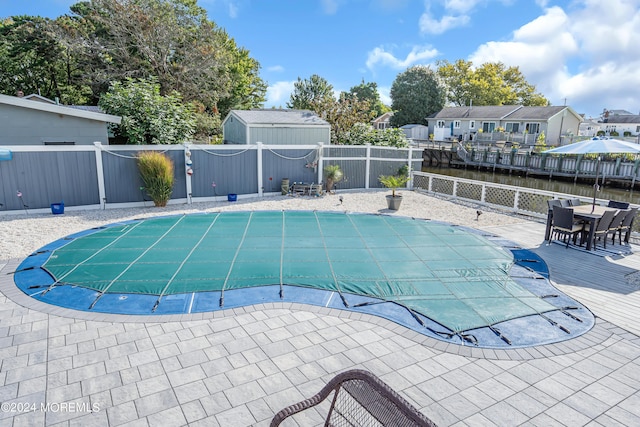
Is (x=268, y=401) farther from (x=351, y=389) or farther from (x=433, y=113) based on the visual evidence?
Result: (x=433, y=113)

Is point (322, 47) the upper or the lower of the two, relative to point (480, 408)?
upper

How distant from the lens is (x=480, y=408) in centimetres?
318

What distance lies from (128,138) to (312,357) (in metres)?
10.1

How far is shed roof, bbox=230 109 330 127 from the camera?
15.6 m

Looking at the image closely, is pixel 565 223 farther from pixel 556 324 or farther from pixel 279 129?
pixel 279 129

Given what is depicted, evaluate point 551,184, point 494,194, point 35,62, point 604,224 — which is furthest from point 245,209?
point 35,62

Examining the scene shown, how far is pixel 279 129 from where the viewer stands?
15656mm

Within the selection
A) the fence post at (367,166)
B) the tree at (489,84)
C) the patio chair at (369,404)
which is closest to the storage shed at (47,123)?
the fence post at (367,166)

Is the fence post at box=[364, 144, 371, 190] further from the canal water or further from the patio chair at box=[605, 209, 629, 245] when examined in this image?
the canal water

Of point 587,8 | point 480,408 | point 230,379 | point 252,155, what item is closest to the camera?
point 480,408

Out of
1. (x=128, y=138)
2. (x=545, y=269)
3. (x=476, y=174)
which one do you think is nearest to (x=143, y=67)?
(x=128, y=138)

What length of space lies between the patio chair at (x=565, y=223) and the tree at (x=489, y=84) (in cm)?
4516

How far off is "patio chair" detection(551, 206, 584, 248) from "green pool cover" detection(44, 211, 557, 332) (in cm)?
131

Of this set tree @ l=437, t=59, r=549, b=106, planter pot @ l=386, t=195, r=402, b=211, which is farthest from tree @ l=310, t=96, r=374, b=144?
tree @ l=437, t=59, r=549, b=106
